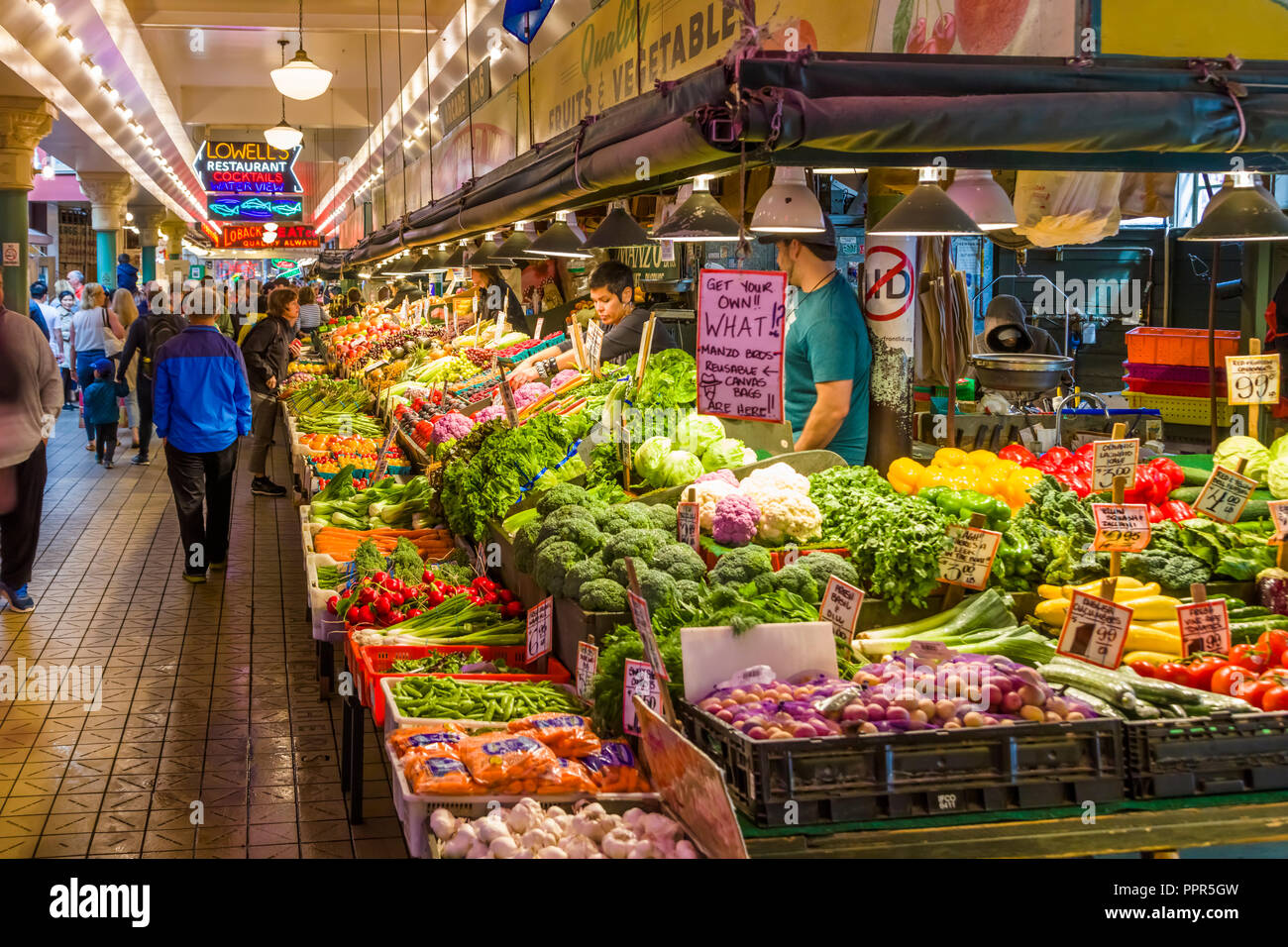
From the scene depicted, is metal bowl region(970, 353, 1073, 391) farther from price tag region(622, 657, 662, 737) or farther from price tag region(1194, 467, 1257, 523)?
price tag region(622, 657, 662, 737)

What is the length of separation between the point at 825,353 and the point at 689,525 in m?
1.51

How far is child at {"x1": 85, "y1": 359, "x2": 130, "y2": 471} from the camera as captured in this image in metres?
13.5

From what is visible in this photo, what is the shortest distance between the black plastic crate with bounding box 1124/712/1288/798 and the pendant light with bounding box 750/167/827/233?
2.52 metres

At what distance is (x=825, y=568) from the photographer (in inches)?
150

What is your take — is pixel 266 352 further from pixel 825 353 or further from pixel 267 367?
pixel 825 353

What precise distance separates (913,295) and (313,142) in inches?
1092

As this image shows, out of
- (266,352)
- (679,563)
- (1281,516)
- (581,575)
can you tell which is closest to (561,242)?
(581,575)

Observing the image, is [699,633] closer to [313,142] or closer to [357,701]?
[357,701]

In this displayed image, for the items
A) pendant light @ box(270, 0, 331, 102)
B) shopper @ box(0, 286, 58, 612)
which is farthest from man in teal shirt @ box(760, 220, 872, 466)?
pendant light @ box(270, 0, 331, 102)

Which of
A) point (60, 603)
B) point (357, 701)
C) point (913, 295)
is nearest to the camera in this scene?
point (357, 701)

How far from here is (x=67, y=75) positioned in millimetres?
13844

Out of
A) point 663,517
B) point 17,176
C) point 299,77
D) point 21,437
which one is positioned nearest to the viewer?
point 663,517

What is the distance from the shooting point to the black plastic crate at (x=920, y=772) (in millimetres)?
2764
